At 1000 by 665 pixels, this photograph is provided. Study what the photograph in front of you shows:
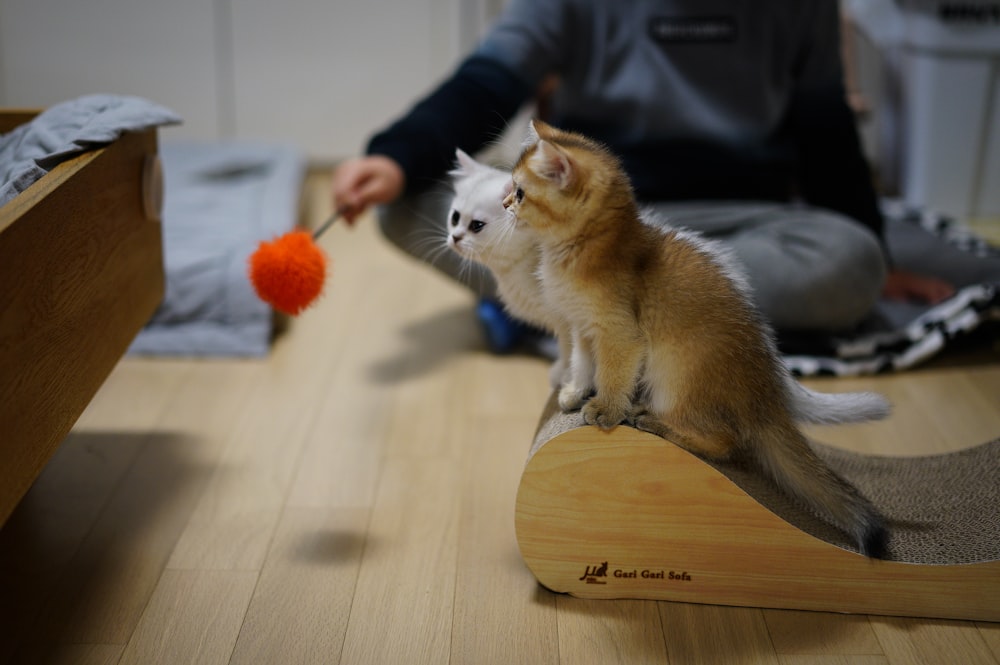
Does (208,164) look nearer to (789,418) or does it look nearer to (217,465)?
(217,465)

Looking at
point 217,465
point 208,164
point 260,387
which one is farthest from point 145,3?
point 217,465

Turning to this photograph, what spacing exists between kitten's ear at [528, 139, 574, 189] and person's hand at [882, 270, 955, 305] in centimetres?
132

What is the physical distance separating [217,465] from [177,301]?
59cm

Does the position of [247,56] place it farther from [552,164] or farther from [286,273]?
[552,164]

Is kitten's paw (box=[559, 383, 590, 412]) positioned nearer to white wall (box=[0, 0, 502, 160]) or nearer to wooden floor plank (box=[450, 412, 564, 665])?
wooden floor plank (box=[450, 412, 564, 665])

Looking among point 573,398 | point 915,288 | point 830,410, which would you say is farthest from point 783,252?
point 573,398

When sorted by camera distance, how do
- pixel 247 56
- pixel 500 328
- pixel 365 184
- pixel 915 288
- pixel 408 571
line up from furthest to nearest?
pixel 247 56 → pixel 915 288 → pixel 500 328 → pixel 365 184 → pixel 408 571

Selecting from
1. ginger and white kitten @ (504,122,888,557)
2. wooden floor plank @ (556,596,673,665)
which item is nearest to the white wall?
ginger and white kitten @ (504,122,888,557)

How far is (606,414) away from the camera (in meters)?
1.18

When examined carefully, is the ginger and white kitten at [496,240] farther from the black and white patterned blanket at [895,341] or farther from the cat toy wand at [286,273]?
the black and white patterned blanket at [895,341]

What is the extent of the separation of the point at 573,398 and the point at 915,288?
4.25 ft

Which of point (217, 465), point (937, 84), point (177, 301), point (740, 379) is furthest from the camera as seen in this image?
point (937, 84)

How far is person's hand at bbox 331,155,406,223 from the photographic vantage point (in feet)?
5.69

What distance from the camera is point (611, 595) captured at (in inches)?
49.9
